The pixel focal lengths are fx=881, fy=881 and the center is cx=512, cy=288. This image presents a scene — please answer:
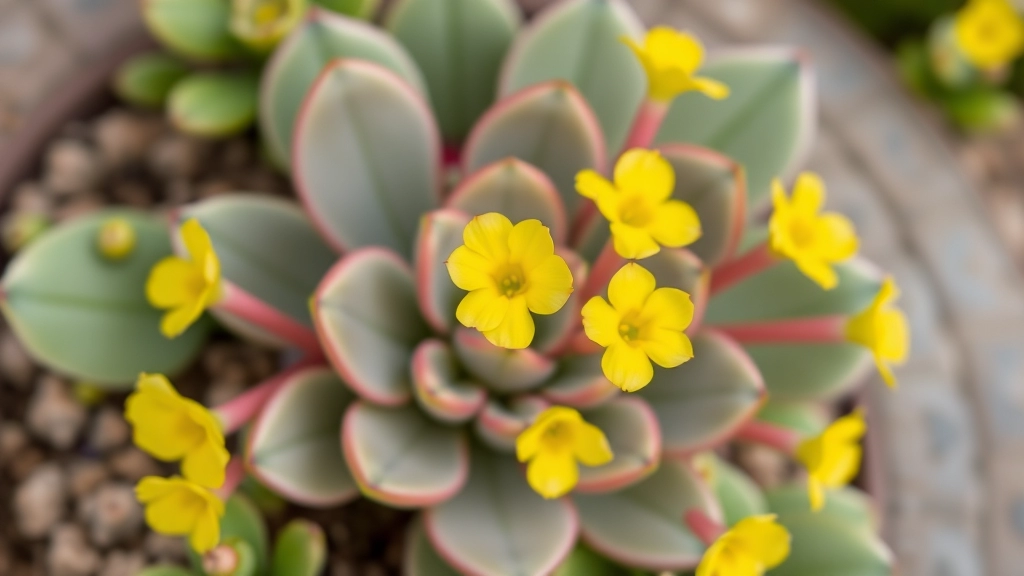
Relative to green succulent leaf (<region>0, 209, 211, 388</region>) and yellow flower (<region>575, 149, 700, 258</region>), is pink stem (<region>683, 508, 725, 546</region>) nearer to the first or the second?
yellow flower (<region>575, 149, 700, 258</region>)

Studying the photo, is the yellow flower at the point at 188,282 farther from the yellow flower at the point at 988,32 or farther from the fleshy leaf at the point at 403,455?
the yellow flower at the point at 988,32

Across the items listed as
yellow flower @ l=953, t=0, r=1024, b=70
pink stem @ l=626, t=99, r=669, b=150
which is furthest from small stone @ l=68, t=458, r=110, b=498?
yellow flower @ l=953, t=0, r=1024, b=70

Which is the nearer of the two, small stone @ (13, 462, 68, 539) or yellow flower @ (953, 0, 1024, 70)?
small stone @ (13, 462, 68, 539)

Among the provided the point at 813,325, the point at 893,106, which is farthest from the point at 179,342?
the point at 893,106

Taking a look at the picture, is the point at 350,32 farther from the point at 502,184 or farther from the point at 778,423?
the point at 778,423

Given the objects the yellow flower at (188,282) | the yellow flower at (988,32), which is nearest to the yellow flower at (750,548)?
the yellow flower at (188,282)

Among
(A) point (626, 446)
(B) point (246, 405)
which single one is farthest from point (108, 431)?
(A) point (626, 446)
